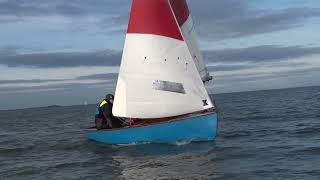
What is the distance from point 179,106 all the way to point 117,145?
12.3 ft

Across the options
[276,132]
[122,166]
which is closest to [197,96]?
[122,166]

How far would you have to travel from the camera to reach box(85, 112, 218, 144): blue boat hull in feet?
73.6

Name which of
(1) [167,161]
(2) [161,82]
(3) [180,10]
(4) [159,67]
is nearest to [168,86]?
(2) [161,82]

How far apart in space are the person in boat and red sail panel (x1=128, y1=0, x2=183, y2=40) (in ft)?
12.7

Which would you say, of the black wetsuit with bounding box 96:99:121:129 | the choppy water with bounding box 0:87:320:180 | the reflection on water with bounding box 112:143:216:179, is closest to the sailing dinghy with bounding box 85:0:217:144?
the reflection on water with bounding box 112:143:216:179

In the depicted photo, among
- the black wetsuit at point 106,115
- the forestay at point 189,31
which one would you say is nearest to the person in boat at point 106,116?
the black wetsuit at point 106,115

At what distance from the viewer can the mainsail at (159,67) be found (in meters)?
22.8

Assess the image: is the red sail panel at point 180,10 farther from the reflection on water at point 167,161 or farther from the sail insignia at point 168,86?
the reflection on water at point 167,161

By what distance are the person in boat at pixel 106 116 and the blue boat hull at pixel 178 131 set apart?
1.65 metres

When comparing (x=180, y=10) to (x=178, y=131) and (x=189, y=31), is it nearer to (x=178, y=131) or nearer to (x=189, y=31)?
(x=189, y=31)

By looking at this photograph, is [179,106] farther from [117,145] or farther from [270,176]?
[270,176]

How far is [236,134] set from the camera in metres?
28.2

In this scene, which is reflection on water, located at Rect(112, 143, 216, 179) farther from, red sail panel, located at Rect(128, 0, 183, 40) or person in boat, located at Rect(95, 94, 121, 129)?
red sail panel, located at Rect(128, 0, 183, 40)

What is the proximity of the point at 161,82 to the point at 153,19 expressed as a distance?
282 cm
